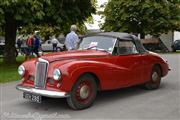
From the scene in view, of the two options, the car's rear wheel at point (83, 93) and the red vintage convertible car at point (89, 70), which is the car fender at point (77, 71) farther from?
the car's rear wheel at point (83, 93)

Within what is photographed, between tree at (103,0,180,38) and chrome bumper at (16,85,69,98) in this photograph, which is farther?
tree at (103,0,180,38)

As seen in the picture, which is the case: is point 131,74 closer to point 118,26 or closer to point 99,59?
point 99,59

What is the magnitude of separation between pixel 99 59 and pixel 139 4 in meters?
26.9

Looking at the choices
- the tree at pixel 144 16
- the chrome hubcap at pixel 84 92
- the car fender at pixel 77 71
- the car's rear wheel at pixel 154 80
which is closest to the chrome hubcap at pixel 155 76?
the car's rear wheel at pixel 154 80

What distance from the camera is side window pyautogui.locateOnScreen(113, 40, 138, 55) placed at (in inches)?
368

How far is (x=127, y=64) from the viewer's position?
939 cm

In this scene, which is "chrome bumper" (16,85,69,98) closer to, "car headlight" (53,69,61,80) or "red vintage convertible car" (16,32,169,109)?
"red vintage convertible car" (16,32,169,109)

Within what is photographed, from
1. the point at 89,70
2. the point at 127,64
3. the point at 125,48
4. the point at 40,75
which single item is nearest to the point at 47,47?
the point at 125,48

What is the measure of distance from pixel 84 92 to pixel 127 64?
1.77 m

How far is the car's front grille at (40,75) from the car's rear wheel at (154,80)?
3469 millimetres

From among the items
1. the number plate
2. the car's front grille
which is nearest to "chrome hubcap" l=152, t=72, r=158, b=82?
the car's front grille

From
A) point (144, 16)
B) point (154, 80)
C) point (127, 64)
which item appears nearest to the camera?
point (127, 64)

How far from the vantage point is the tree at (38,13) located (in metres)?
14.8

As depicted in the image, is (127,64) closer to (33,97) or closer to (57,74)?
(57,74)
